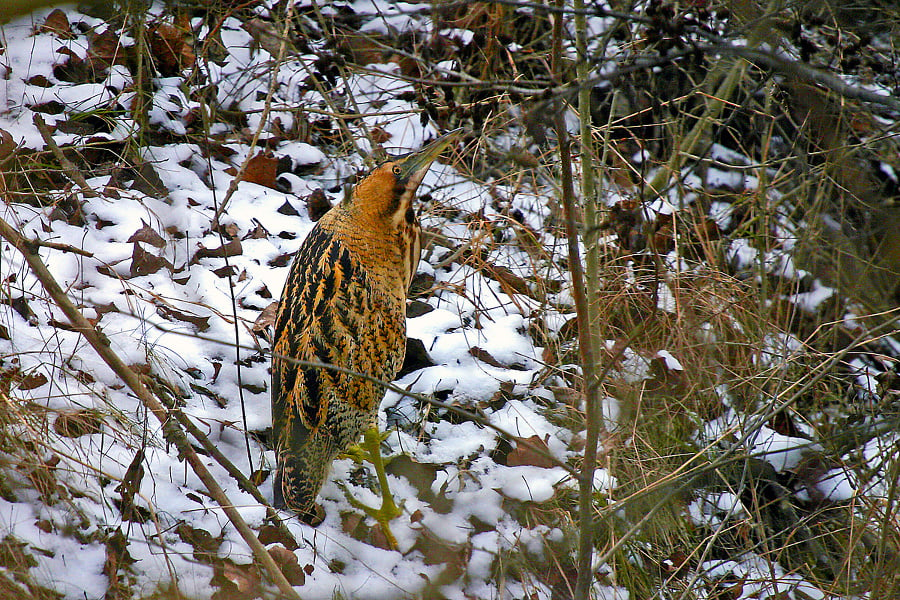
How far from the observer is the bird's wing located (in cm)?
304

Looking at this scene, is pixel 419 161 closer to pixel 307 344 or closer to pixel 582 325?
pixel 307 344

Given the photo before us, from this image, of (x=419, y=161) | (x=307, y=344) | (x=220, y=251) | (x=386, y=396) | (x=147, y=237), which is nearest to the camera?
(x=307, y=344)

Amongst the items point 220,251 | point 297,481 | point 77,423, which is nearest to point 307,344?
point 297,481

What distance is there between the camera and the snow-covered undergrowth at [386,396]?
2.73 m

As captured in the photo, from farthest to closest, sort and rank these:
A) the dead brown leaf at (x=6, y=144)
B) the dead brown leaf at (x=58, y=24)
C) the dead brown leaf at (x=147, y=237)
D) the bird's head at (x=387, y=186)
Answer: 1. the dead brown leaf at (x=58, y=24)
2. the dead brown leaf at (x=147, y=237)
3. the dead brown leaf at (x=6, y=144)
4. the bird's head at (x=387, y=186)

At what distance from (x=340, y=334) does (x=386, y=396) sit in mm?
791

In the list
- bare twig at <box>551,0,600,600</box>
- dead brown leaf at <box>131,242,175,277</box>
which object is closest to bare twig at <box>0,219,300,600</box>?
bare twig at <box>551,0,600,600</box>

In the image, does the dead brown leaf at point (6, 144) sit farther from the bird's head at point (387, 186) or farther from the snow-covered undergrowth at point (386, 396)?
the bird's head at point (387, 186)

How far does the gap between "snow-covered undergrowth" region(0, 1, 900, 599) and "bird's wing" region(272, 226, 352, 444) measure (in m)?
0.19

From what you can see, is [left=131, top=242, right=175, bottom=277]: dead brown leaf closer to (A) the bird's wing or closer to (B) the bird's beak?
(A) the bird's wing

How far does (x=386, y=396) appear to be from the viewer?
12.4 feet

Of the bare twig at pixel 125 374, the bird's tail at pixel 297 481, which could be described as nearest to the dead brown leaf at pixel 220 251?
the bird's tail at pixel 297 481

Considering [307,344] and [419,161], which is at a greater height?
[419,161]

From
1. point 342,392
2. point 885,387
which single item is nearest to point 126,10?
point 342,392
